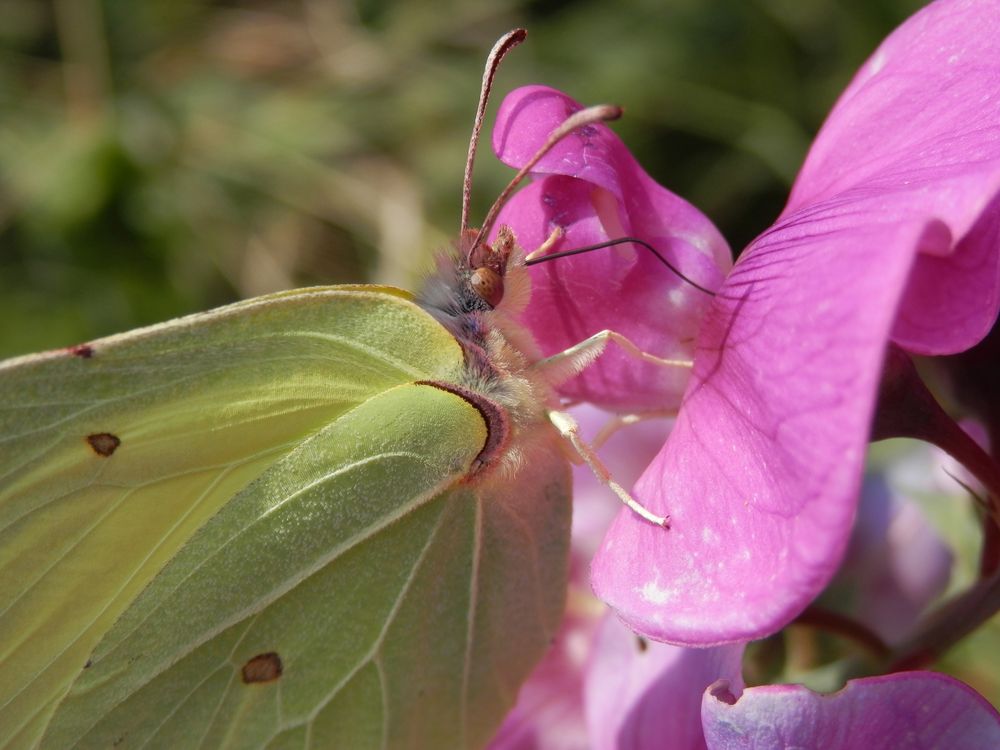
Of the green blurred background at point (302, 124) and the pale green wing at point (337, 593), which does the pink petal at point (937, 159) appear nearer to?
the pale green wing at point (337, 593)

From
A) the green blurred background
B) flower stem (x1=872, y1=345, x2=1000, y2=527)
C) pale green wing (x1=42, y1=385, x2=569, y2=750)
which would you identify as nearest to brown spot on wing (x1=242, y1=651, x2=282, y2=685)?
pale green wing (x1=42, y1=385, x2=569, y2=750)

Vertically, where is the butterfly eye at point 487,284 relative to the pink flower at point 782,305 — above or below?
below

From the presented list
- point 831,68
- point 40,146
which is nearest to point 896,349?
point 831,68

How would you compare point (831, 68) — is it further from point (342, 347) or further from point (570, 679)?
point (342, 347)

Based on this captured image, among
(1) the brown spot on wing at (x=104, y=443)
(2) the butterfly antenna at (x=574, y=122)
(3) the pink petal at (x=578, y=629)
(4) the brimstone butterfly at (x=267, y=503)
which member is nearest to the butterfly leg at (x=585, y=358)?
(4) the brimstone butterfly at (x=267, y=503)

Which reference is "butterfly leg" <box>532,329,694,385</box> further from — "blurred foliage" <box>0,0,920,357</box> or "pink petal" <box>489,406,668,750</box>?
"blurred foliage" <box>0,0,920,357</box>

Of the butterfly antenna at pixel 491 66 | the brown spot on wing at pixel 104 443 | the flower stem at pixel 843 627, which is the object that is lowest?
the flower stem at pixel 843 627
